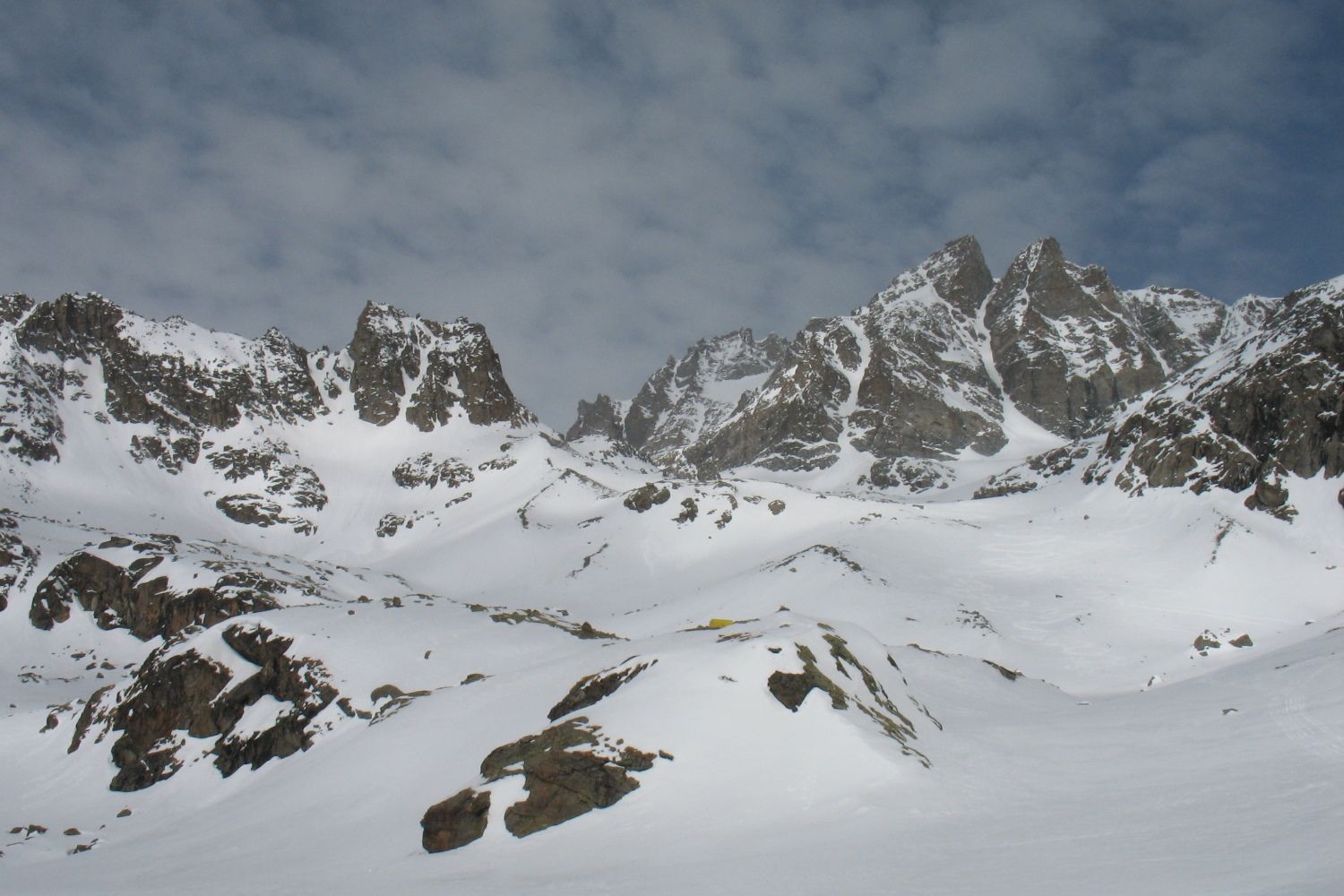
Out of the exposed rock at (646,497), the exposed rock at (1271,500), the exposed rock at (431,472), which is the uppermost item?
the exposed rock at (431,472)

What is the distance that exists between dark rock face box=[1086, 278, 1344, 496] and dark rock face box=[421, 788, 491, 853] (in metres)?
74.1

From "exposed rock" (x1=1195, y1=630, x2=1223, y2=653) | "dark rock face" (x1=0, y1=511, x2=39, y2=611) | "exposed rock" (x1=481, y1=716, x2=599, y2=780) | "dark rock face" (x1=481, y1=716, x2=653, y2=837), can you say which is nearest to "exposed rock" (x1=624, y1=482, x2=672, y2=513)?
"dark rock face" (x1=0, y1=511, x2=39, y2=611)

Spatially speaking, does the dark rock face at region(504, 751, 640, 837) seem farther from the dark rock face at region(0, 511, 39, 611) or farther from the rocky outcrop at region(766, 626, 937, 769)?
the dark rock face at region(0, 511, 39, 611)

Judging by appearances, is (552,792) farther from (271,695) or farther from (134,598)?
(134,598)

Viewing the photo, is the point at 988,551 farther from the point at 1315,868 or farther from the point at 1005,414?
the point at 1005,414

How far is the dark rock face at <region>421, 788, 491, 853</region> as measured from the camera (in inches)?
621

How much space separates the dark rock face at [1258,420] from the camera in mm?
69938

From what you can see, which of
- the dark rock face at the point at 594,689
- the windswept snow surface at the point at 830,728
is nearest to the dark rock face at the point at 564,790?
the windswept snow surface at the point at 830,728

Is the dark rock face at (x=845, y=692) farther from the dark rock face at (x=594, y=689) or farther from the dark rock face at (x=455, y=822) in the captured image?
the dark rock face at (x=455, y=822)

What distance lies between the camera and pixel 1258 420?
74.8m

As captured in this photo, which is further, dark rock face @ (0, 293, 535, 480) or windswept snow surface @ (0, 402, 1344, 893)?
dark rock face @ (0, 293, 535, 480)

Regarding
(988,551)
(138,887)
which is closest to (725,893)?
(138,887)

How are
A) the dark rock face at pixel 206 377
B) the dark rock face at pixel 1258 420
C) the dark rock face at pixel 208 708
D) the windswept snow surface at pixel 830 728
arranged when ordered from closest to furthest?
1. the windswept snow surface at pixel 830 728
2. the dark rock face at pixel 208 708
3. the dark rock face at pixel 1258 420
4. the dark rock face at pixel 206 377

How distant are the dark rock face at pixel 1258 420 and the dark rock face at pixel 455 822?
243ft
